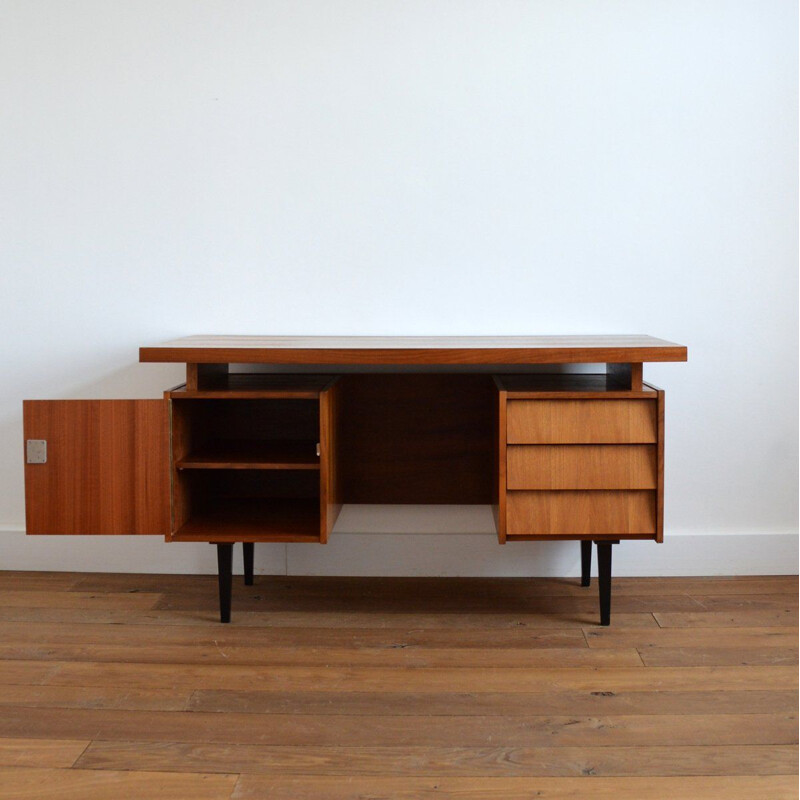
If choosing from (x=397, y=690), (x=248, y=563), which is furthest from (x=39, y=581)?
(x=397, y=690)

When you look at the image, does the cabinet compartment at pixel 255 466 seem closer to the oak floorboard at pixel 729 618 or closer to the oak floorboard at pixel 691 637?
the oak floorboard at pixel 691 637

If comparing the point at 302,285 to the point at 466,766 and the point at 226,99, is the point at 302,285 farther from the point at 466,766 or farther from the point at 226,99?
the point at 466,766

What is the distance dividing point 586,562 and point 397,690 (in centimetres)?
70

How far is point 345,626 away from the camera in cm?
183

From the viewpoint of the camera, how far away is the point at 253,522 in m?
1.83

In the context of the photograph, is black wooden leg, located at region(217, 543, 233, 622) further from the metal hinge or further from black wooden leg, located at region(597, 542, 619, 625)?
black wooden leg, located at region(597, 542, 619, 625)

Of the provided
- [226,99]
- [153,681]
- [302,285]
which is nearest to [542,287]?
[302,285]

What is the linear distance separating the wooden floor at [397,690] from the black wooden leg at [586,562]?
0.10ft

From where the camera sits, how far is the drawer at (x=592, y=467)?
5.55 ft

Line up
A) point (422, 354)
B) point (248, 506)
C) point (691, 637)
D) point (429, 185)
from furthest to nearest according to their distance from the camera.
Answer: point (429, 185) < point (248, 506) < point (691, 637) < point (422, 354)

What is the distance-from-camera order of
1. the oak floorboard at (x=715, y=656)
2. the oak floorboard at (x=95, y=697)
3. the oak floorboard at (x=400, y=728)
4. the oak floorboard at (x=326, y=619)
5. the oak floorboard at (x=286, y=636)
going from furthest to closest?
the oak floorboard at (x=326, y=619)
the oak floorboard at (x=286, y=636)
the oak floorboard at (x=715, y=656)
the oak floorboard at (x=95, y=697)
the oak floorboard at (x=400, y=728)

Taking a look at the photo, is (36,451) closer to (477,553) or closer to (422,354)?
(422,354)

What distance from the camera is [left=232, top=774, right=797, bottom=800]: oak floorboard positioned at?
3.97 feet

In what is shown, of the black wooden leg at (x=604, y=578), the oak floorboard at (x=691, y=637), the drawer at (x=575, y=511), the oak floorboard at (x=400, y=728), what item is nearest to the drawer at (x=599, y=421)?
the drawer at (x=575, y=511)
